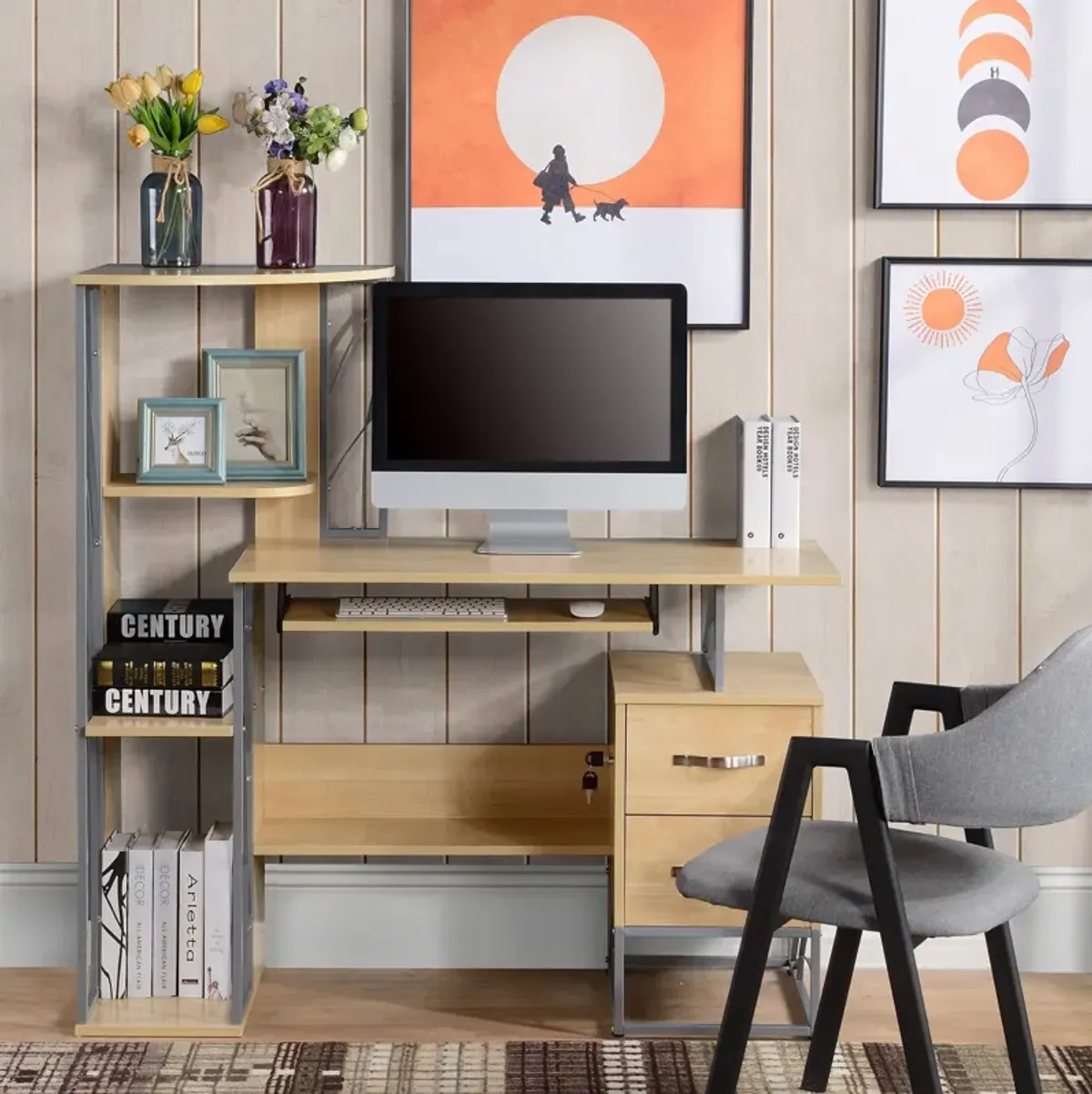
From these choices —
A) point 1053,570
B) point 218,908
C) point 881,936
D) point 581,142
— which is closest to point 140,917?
point 218,908

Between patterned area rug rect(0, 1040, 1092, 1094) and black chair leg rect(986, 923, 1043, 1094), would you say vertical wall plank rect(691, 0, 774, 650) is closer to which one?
patterned area rug rect(0, 1040, 1092, 1094)

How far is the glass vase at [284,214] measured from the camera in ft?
9.32

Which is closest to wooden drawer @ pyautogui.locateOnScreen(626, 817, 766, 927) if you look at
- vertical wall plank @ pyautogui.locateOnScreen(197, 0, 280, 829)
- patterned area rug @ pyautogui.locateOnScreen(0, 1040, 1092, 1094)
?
patterned area rug @ pyautogui.locateOnScreen(0, 1040, 1092, 1094)

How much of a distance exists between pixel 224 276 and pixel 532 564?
723 millimetres

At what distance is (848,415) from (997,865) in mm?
1046

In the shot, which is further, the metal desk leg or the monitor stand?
the monitor stand

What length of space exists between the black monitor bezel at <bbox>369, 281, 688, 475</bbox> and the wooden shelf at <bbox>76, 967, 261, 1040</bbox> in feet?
3.36

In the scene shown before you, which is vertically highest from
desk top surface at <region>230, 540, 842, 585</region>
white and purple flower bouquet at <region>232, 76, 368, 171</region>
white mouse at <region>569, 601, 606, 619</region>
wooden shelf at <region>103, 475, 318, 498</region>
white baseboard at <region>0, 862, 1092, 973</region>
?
white and purple flower bouquet at <region>232, 76, 368, 171</region>

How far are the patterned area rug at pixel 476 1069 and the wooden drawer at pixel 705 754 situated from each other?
0.43 m

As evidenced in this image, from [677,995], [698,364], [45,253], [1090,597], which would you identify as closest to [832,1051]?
[677,995]

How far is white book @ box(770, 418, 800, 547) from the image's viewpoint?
2.91 metres

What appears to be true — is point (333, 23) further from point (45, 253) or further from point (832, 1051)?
point (832, 1051)

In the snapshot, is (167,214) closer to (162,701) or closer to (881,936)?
(162,701)

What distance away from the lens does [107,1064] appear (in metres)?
2.71
